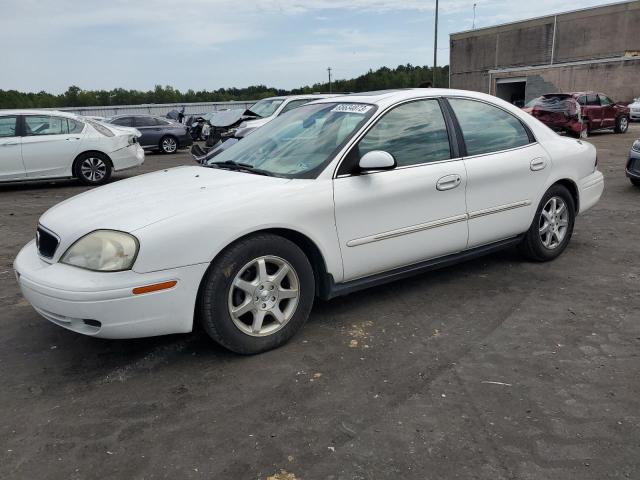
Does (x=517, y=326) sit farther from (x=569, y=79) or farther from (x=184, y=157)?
(x=569, y=79)

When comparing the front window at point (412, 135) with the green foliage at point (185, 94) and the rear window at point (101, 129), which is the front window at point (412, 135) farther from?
the green foliage at point (185, 94)

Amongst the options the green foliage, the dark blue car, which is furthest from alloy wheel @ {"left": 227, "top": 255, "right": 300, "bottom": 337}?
the green foliage

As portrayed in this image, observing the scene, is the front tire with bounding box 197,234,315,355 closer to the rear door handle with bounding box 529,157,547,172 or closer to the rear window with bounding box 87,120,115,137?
the rear door handle with bounding box 529,157,547,172

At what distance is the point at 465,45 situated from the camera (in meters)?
58.4

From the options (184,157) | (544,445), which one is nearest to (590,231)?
(544,445)

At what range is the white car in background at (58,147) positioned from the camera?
393 inches

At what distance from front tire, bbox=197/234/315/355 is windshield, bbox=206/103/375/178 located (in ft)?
1.92

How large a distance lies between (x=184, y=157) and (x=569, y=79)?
107ft

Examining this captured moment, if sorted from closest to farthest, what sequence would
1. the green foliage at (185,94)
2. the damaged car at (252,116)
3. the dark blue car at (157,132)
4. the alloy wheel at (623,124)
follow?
the damaged car at (252,116)
the dark blue car at (157,132)
the alloy wheel at (623,124)
the green foliage at (185,94)

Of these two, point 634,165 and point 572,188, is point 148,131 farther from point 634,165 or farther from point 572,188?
point 572,188

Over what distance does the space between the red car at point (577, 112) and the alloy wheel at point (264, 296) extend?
16.7 metres

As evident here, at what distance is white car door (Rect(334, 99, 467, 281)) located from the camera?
3.63 m

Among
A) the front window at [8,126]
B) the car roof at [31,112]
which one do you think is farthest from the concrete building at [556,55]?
the front window at [8,126]

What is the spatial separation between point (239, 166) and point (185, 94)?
92913mm
